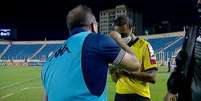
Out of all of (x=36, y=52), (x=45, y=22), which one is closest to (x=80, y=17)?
(x=36, y=52)

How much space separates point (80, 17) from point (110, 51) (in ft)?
1.23

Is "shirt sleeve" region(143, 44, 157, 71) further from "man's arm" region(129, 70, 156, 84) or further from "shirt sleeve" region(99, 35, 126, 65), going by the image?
"shirt sleeve" region(99, 35, 126, 65)

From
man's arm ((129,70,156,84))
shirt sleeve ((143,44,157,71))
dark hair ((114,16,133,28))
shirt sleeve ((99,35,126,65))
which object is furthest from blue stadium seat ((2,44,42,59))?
shirt sleeve ((99,35,126,65))

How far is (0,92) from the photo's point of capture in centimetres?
2134

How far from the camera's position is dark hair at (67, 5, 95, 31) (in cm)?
439

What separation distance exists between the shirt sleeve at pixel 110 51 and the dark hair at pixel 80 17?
19 centimetres

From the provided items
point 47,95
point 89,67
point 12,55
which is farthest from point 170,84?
point 12,55

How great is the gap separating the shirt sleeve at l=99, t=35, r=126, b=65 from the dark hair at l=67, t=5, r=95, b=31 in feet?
0.61

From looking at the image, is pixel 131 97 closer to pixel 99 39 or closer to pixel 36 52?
pixel 99 39

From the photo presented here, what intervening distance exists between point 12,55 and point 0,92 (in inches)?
1914

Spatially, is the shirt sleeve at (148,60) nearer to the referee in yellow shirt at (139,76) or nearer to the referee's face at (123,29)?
the referee in yellow shirt at (139,76)

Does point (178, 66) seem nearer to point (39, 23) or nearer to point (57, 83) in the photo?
point (57, 83)

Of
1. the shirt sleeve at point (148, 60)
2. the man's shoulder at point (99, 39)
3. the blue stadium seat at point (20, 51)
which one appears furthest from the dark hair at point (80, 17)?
the blue stadium seat at point (20, 51)

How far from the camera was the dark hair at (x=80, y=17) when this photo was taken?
4.39 m
